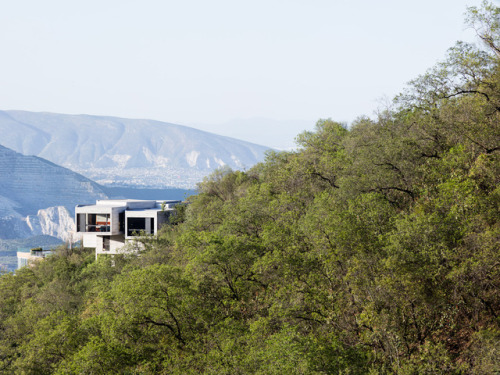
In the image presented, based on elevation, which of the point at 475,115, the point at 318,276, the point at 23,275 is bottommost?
the point at 23,275

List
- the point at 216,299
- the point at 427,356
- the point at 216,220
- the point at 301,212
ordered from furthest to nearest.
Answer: the point at 216,220 < the point at 301,212 < the point at 216,299 < the point at 427,356

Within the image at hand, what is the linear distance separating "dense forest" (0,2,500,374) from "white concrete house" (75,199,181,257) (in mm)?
32318

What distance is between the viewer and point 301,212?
31.8 metres

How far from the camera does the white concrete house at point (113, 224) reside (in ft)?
223

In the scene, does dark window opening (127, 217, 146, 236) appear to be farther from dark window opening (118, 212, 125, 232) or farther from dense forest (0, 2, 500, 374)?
dense forest (0, 2, 500, 374)

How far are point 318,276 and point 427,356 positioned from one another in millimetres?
7279

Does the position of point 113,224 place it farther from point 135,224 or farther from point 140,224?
point 140,224

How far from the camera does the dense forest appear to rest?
1870 centimetres

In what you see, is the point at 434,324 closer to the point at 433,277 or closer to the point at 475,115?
the point at 433,277

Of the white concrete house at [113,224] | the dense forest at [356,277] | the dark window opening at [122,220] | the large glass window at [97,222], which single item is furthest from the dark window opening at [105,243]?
the dense forest at [356,277]

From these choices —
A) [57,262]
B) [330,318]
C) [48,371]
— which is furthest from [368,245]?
[57,262]

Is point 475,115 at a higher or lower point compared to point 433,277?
higher

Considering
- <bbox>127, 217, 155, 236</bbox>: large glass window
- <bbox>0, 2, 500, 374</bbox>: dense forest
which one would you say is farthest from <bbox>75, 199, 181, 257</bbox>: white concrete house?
<bbox>0, 2, 500, 374</bbox>: dense forest

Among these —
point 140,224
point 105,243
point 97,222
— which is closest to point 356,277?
point 140,224
